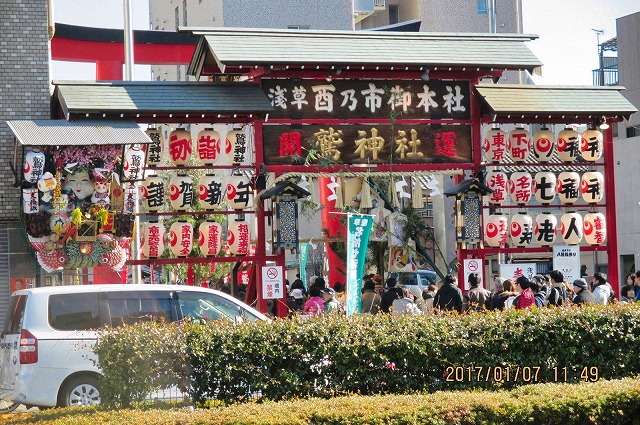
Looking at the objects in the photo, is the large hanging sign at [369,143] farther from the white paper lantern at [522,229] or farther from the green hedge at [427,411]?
the green hedge at [427,411]

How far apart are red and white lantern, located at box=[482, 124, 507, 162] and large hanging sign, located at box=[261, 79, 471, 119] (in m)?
0.75

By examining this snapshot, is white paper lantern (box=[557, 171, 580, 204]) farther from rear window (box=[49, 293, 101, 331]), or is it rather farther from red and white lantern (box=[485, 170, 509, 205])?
rear window (box=[49, 293, 101, 331])

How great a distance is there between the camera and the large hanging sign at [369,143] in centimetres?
2177

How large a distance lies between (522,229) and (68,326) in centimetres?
1294

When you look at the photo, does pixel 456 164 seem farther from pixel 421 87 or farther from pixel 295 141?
pixel 295 141

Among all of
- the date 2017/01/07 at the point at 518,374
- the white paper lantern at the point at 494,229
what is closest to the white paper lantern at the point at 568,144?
the white paper lantern at the point at 494,229

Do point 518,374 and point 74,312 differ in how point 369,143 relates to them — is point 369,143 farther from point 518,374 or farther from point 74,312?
point 518,374

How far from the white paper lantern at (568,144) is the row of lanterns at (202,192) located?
7.71 m

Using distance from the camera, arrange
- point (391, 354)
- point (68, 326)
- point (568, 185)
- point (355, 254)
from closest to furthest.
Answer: point (391, 354) < point (68, 326) < point (355, 254) < point (568, 185)

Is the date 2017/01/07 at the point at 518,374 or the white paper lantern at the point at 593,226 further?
the white paper lantern at the point at 593,226

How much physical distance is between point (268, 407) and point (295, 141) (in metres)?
12.5

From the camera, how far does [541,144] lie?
23562mm

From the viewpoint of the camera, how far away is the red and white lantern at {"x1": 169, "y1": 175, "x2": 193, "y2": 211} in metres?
21.1

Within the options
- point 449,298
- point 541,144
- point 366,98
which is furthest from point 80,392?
point 541,144
